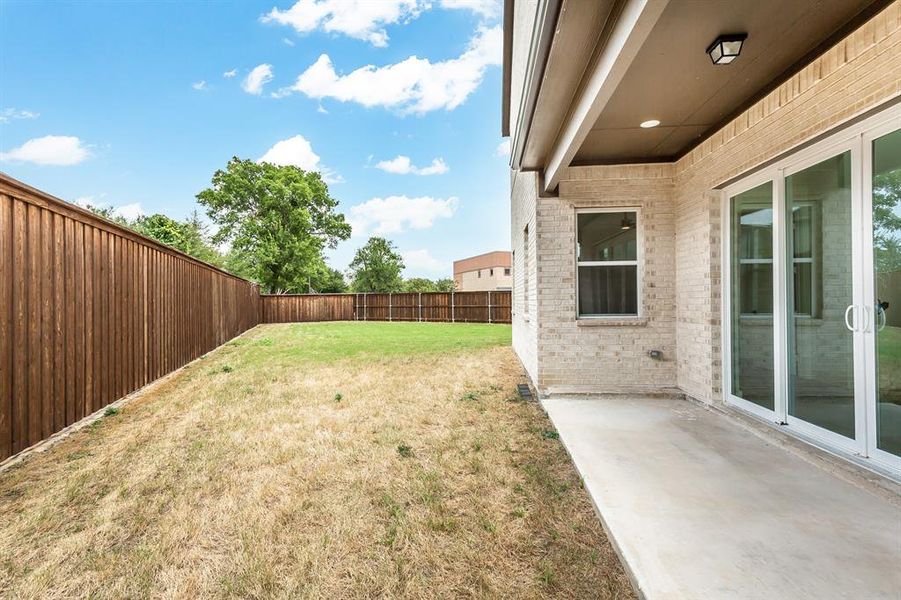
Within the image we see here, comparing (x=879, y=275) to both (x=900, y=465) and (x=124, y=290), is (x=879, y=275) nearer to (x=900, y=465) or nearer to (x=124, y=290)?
(x=900, y=465)

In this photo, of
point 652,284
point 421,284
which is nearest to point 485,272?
point 421,284

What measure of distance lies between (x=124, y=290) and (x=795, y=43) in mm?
7025

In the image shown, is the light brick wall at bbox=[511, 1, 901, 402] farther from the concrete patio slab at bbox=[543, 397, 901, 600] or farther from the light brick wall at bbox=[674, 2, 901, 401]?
the concrete patio slab at bbox=[543, 397, 901, 600]

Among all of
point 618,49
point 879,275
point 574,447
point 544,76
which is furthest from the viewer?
point 574,447

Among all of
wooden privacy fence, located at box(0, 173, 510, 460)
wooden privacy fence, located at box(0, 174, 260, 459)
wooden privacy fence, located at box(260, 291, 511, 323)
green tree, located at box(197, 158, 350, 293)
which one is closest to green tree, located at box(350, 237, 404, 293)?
green tree, located at box(197, 158, 350, 293)

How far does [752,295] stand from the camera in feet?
12.1

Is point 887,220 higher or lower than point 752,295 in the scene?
higher

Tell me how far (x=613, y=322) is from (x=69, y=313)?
19.2 feet

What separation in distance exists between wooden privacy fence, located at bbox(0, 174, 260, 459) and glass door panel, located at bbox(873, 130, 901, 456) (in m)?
6.06

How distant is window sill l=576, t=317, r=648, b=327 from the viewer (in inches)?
192

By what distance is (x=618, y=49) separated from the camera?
2.26m

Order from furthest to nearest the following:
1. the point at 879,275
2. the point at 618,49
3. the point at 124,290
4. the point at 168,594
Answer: the point at 124,290
the point at 879,275
the point at 618,49
the point at 168,594

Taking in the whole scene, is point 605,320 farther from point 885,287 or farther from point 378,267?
point 378,267

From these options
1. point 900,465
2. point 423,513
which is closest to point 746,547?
point 900,465
